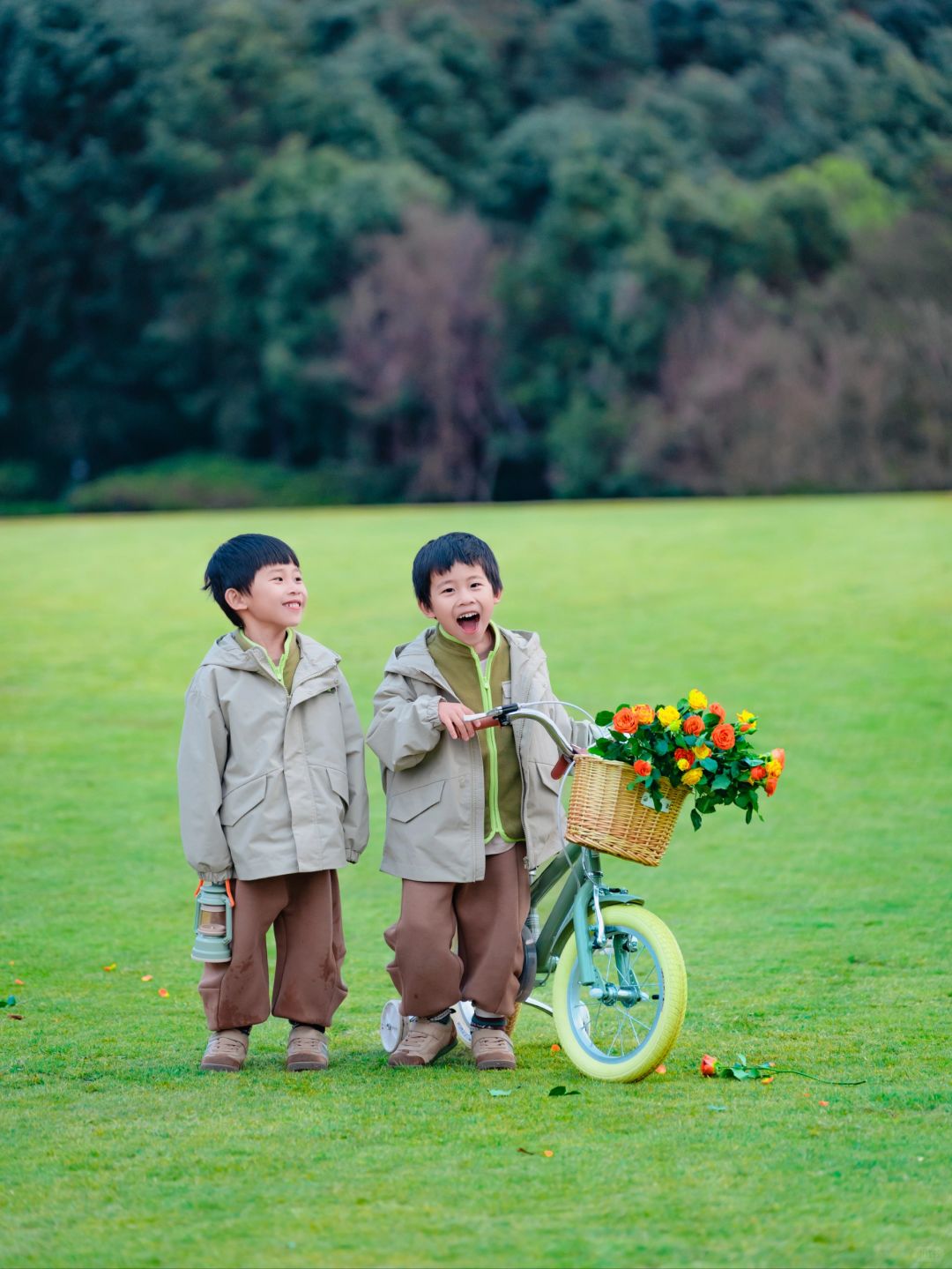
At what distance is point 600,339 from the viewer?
4000cm

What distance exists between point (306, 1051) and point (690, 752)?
1.33m

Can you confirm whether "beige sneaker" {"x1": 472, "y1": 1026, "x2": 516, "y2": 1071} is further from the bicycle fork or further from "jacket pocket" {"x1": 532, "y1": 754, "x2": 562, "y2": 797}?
"jacket pocket" {"x1": 532, "y1": 754, "x2": 562, "y2": 797}

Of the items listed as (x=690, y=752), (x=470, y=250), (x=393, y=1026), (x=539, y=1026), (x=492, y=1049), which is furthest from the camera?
(x=470, y=250)

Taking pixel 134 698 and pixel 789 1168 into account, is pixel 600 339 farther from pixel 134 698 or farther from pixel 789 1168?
pixel 789 1168

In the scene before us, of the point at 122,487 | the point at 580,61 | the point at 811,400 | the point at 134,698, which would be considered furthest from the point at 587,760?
the point at 580,61

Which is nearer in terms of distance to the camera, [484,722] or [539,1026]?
[484,722]

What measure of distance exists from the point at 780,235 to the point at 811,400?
21.2ft

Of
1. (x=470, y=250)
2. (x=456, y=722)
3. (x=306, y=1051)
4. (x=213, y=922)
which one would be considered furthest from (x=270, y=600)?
(x=470, y=250)

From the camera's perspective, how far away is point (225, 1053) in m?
4.38

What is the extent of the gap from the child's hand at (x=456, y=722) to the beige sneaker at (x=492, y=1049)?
2.71 feet

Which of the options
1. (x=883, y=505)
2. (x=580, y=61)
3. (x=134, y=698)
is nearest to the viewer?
(x=134, y=698)

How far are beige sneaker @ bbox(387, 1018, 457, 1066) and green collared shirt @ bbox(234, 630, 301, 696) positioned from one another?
97cm

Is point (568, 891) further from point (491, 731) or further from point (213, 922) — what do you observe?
point (213, 922)

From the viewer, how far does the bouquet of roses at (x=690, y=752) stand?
3.95 m
